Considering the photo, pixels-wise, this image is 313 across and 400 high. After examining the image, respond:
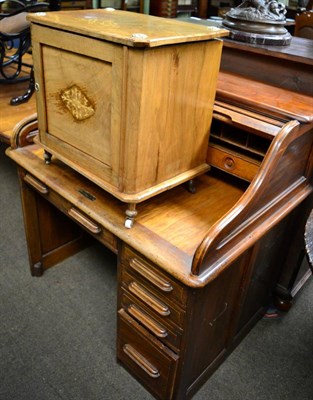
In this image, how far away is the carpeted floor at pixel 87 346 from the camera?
149cm

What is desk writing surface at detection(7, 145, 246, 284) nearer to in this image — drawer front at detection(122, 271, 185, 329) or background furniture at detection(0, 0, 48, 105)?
drawer front at detection(122, 271, 185, 329)

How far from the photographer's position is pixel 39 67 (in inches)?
49.5

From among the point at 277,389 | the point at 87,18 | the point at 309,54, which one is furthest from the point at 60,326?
the point at 309,54

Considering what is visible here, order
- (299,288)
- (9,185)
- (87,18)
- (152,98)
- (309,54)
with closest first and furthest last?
(152,98) < (87,18) < (309,54) < (299,288) < (9,185)

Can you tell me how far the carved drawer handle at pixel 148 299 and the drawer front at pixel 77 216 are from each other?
132 mm

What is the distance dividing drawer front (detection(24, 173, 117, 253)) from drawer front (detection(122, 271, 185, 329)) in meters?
0.12

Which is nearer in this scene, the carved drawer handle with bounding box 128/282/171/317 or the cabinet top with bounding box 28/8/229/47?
the cabinet top with bounding box 28/8/229/47

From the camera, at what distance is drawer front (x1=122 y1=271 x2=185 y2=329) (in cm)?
115

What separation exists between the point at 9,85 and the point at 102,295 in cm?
169

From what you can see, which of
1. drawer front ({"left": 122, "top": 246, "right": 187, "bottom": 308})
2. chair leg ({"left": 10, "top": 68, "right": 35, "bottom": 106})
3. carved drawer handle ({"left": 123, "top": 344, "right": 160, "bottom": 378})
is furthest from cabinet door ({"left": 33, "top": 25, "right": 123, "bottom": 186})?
chair leg ({"left": 10, "top": 68, "right": 35, "bottom": 106})

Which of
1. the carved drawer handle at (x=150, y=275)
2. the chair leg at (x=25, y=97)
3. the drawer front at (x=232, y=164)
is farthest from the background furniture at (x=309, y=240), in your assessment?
the chair leg at (x=25, y=97)

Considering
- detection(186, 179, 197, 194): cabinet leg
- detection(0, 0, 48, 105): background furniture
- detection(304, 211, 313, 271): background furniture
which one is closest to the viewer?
detection(304, 211, 313, 271): background furniture

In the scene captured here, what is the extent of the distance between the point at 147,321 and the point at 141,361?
0.68 feet

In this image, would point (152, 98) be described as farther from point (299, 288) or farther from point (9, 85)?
point (9, 85)
